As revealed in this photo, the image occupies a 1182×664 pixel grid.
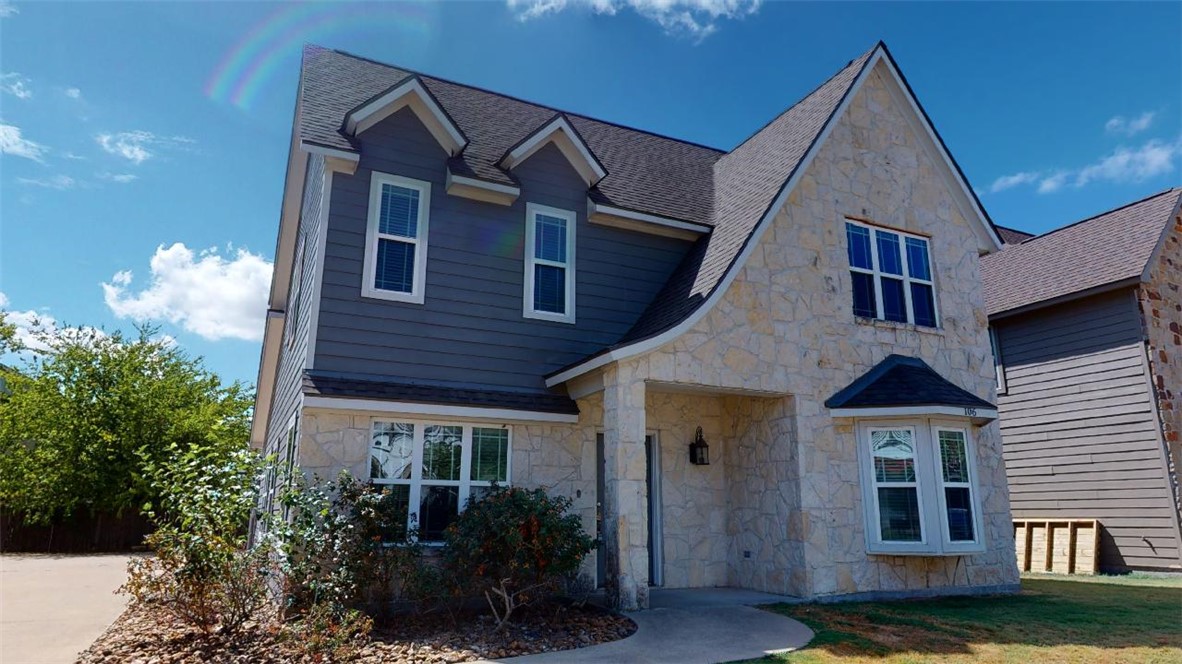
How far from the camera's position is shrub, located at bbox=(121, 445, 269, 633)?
6.41 meters

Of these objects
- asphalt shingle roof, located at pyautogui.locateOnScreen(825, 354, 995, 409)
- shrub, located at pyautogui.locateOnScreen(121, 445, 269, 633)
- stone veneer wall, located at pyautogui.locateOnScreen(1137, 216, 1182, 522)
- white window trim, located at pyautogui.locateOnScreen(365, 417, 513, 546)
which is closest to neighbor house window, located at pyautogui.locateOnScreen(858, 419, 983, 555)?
asphalt shingle roof, located at pyautogui.locateOnScreen(825, 354, 995, 409)

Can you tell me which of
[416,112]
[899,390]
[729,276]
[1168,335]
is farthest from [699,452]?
[1168,335]

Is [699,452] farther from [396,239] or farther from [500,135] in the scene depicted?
[500,135]

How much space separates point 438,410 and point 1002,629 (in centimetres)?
687

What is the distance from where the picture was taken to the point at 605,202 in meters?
10.5

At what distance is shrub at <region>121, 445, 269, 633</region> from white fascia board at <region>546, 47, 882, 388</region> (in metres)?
4.15

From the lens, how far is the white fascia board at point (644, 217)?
1037 cm

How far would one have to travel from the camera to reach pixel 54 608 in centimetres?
902

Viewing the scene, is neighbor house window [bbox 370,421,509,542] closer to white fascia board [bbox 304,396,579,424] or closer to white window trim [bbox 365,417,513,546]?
white window trim [bbox 365,417,513,546]

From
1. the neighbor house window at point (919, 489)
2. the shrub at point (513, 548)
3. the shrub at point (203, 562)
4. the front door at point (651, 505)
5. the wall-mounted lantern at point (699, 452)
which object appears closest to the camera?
the shrub at point (203, 562)

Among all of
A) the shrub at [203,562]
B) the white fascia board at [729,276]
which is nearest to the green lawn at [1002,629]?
the white fascia board at [729,276]

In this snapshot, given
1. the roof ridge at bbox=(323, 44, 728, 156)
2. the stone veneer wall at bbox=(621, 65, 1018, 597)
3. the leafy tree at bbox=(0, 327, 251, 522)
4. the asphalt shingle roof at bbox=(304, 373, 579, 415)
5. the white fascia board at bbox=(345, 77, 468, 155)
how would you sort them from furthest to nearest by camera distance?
the leafy tree at bbox=(0, 327, 251, 522) → the roof ridge at bbox=(323, 44, 728, 156) → the stone veneer wall at bbox=(621, 65, 1018, 597) → the white fascia board at bbox=(345, 77, 468, 155) → the asphalt shingle roof at bbox=(304, 373, 579, 415)

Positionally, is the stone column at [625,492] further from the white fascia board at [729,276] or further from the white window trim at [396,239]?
the white window trim at [396,239]

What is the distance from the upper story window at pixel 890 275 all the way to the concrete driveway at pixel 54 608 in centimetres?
1067
